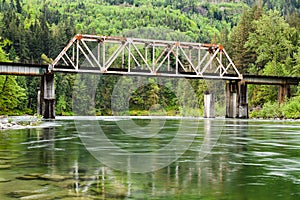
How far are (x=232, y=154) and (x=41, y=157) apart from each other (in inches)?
316

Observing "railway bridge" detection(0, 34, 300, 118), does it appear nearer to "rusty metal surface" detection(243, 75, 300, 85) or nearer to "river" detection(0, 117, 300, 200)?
"rusty metal surface" detection(243, 75, 300, 85)

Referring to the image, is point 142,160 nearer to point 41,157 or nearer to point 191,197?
point 41,157

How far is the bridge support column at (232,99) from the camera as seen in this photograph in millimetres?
98500

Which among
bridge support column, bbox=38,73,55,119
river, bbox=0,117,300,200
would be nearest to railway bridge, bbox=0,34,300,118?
bridge support column, bbox=38,73,55,119

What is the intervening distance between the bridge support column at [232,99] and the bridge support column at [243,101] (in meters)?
1.09

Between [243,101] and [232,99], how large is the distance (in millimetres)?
2662

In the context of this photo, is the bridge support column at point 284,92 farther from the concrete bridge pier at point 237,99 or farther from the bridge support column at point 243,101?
the bridge support column at point 243,101

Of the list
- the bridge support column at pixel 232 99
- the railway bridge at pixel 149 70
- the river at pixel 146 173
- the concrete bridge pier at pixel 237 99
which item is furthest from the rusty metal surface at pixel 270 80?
the river at pixel 146 173

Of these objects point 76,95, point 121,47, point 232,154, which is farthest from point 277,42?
point 232,154

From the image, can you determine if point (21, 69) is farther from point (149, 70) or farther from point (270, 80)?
point (270, 80)

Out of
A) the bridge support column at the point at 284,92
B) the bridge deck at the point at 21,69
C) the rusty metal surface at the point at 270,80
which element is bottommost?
the bridge support column at the point at 284,92

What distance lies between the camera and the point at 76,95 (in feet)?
521

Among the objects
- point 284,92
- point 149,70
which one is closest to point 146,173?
point 149,70

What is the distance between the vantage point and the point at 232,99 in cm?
9919
